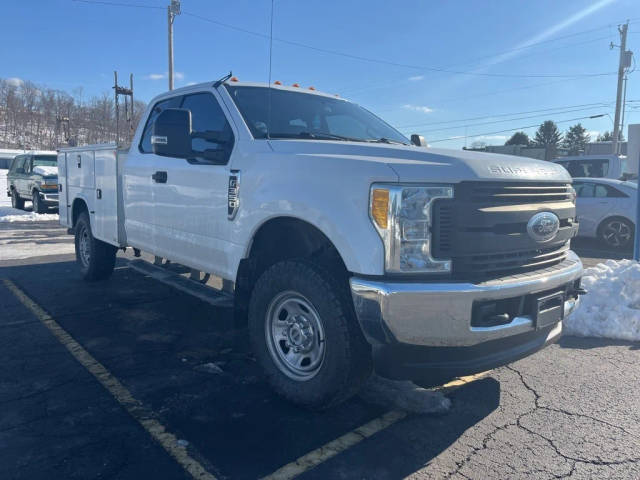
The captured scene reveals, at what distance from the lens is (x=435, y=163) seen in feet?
9.44

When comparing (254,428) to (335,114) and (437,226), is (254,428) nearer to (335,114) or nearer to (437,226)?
(437,226)

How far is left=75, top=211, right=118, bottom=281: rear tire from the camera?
677cm

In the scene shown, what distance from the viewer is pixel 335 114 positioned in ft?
15.4

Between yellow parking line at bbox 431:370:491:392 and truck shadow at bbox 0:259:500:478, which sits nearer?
truck shadow at bbox 0:259:500:478

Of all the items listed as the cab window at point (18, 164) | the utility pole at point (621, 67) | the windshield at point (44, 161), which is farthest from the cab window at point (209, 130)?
the utility pole at point (621, 67)

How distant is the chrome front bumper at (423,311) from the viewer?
2703 mm

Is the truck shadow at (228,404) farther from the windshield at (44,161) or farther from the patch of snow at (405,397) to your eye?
the windshield at (44,161)

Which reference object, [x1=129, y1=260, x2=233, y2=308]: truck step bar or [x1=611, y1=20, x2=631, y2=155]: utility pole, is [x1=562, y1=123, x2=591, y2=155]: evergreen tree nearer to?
[x1=611, y1=20, x2=631, y2=155]: utility pole

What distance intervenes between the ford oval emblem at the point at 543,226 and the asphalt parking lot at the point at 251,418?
46.6 inches

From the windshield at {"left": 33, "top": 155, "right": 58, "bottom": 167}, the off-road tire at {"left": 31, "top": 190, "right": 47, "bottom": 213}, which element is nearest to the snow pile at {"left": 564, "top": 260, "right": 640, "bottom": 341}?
the off-road tire at {"left": 31, "top": 190, "right": 47, "bottom": 213}

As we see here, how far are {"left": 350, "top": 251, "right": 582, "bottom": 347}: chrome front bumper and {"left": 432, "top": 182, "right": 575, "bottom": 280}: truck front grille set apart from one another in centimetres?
14

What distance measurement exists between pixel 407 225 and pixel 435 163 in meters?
0.41

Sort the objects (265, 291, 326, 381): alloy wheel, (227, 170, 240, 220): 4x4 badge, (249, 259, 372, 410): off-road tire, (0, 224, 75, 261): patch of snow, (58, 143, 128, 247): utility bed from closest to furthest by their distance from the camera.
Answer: (249, 259, 372, 410): off-road tire < (265, 291, 326, 381): alloy wheel < (227, 170, 240, 220): 4x4 badge < (58, 143, 128, 247): utility bed < (0, 224, 75, 261): patch of snow

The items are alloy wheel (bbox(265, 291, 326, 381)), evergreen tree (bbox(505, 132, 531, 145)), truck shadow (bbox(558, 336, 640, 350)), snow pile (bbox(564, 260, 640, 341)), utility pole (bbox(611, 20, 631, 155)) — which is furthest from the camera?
evergreen tree (bbox(505, 132, 531, 145))
